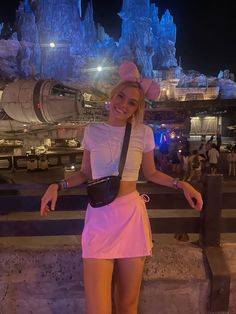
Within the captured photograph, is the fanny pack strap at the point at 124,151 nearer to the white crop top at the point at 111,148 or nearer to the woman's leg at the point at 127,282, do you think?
the white crop top at the point at 111,148

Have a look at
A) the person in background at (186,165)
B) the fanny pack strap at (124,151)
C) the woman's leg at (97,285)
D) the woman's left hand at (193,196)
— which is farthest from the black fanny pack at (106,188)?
the person in background at (186,165)

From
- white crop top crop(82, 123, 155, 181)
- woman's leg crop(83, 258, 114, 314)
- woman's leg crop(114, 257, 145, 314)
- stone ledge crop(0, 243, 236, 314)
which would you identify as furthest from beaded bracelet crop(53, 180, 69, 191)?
stone ledge crop(0, 243, 236, 314)

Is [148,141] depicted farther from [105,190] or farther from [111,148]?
[105,190]

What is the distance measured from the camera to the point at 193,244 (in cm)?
317

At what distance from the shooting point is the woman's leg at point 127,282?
228 centimetres

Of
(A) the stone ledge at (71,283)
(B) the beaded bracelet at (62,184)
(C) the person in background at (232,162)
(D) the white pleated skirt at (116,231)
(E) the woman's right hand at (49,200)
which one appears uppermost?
(B) the beaded bracelet at (62,184)

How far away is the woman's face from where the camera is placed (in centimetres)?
231

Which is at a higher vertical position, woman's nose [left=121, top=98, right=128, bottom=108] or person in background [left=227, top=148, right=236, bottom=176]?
woman's nose [left=121, top=98, right=128, bottom=108]

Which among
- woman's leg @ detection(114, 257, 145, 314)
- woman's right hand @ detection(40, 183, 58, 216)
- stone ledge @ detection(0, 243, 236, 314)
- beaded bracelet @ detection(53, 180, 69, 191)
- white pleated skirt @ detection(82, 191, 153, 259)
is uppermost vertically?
beaded bracelet @ detection(53, 180, 69, 191)

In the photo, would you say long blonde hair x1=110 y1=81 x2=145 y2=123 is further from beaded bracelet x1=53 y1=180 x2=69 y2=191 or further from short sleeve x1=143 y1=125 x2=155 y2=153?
beaded bracelet x1=53 y1=180 x2=69 y2=191

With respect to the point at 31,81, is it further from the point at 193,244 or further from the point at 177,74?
the point at 177,74

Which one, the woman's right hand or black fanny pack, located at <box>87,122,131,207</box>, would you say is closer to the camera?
black fanny pack, located at <box>87,122,131,207</box>

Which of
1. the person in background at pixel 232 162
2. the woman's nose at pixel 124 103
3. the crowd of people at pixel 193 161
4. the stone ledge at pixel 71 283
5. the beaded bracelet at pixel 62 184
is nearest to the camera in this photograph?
the woman's nose at pixel 124 103

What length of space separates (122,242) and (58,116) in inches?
267
